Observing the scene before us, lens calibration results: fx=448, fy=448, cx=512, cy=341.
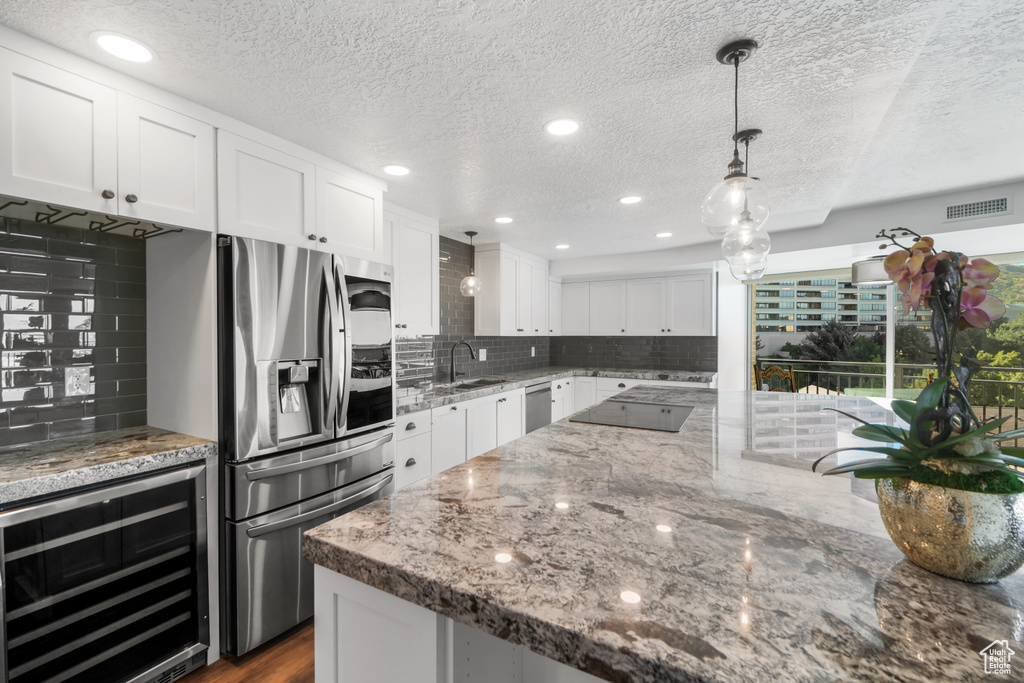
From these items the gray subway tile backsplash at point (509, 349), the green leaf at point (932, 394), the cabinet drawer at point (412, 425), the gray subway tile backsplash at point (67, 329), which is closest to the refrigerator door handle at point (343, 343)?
the cabinet drawer at point (412, 425)

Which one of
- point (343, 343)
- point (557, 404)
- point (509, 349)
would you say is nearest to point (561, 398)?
point (557, 404)

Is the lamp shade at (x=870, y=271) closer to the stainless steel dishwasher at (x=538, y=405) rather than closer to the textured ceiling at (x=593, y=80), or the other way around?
the textured ceiling at (x=593, y=80)

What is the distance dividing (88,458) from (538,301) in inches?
169

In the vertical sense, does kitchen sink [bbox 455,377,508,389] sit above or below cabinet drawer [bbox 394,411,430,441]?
above

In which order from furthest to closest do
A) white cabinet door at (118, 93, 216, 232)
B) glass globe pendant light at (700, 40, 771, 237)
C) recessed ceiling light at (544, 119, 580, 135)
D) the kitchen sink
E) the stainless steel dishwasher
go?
the stainless steel dishwasher, the kitchen sink, recessed ceiling light at (544, 119, 580, 135), white cabinet door at (118, 93, 216, 232), glass globe pendant light at (700, 40, 771, 237)

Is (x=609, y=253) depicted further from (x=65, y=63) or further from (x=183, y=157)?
(x=65, y=63)

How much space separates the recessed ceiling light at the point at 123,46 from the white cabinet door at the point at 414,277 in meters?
1.75

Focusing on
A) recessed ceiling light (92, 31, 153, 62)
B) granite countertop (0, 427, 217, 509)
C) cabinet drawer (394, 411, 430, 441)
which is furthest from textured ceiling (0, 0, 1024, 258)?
cabinet drawer (394, 411, 430, 441)

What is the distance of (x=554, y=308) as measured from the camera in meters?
5.84

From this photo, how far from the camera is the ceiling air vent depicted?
306cm

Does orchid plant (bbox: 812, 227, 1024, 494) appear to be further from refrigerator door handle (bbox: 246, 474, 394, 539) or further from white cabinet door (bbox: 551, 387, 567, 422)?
white cabinet door (bbox: 551, 387, 567, 422)

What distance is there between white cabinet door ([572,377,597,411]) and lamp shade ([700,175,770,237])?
3.90m

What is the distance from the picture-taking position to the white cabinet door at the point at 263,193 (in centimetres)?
191

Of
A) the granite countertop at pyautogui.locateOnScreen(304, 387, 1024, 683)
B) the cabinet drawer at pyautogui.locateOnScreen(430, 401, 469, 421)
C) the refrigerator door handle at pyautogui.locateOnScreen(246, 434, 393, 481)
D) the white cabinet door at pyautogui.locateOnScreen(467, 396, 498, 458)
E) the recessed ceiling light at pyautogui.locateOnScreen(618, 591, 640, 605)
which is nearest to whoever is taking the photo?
the granite countertop at pyautogui.locateOnScreen(304, 387, 1024, 683)
